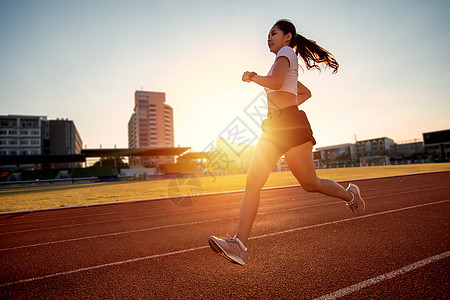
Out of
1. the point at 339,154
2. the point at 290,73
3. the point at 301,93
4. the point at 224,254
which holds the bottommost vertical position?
the point at 224,254

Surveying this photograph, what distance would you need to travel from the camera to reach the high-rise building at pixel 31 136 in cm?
8200

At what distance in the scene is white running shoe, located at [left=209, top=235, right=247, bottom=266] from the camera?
251 centimetres

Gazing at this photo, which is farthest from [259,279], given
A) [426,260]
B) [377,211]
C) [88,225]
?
[88,225]

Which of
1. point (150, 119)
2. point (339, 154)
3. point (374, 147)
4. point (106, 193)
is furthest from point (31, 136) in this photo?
point (374, 147)

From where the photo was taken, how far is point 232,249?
2.54 meters

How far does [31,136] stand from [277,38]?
10184cm

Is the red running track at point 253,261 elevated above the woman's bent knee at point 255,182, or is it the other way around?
the woman's bent knee at point 255,182

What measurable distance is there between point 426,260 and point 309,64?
2.60 meters

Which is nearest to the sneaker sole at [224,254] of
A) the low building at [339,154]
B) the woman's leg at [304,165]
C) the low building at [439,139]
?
the woman's leg at [304,165]

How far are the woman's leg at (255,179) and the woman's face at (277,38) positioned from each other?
1033 mm

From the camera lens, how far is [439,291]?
227 centimetres

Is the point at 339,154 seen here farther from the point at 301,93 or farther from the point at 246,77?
the point at 246,77

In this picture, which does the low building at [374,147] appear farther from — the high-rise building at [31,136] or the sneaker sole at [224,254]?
the sneaker sole at [224,254]

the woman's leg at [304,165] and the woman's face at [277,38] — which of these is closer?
the woman's leg at [304,165]
